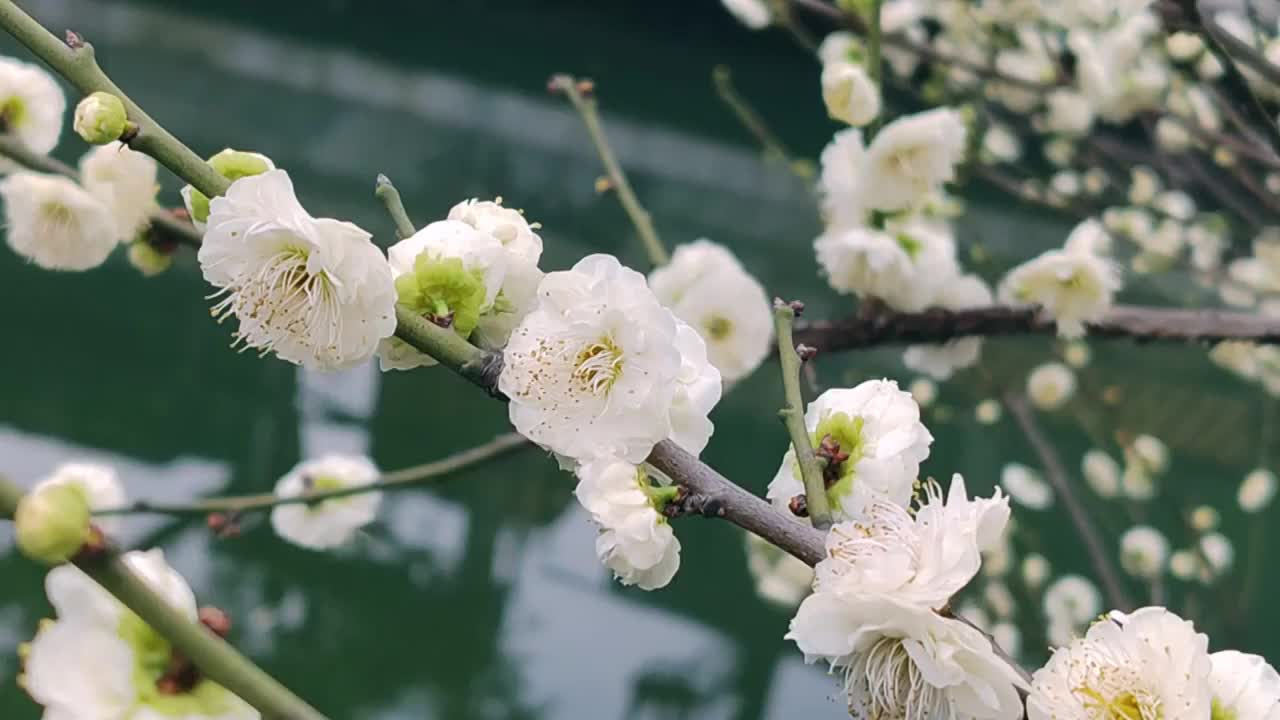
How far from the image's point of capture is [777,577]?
0.90 m

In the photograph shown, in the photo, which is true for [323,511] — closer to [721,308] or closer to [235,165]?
[721,308]

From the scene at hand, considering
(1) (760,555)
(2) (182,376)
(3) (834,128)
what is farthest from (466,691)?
(3) (834,128)

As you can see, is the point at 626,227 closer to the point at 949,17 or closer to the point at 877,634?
the point at 949,17

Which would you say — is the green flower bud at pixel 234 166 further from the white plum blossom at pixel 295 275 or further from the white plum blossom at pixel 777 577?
the white plum blossom at pixel 777 577

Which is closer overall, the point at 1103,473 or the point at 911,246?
the point at 911,246

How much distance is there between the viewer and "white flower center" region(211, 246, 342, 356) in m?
0.22

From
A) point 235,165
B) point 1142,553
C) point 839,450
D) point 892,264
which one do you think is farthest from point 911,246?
point 1142,553

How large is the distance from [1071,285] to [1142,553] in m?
0.53

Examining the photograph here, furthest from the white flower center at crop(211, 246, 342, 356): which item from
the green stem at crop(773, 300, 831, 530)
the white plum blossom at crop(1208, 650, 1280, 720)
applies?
the white plum blossom at crop(1208, 650, 1280, 720)

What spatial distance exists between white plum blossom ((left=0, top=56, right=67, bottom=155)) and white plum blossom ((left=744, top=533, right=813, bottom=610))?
653 mm

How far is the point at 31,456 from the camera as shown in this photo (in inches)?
34.6

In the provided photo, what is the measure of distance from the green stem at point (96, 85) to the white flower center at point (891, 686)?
0.19 m

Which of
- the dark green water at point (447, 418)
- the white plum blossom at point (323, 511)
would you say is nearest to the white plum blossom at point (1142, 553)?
the dark green water at point (447, 418)

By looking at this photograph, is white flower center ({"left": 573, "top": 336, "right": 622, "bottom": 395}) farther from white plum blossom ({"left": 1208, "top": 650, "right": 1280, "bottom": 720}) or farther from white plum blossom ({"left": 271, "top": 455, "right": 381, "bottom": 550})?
white plum blossom ({"left": 271, "top": 455, "right": 381, "bottom": 550})
